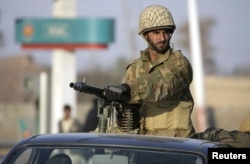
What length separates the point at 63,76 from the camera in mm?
23703

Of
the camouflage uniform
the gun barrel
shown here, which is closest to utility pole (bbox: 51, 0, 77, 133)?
the camouflage uniform

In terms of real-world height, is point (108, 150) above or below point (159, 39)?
below

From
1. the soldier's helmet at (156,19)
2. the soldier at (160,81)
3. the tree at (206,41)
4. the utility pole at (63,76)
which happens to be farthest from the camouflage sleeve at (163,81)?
the tree at (206,41)

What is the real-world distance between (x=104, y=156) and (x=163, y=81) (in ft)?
4.05

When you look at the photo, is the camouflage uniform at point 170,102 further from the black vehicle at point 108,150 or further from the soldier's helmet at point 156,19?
the black vehicle at point 108,150

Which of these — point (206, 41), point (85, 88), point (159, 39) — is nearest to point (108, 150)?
point (85, 88)

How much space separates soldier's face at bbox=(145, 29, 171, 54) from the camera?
297 inches

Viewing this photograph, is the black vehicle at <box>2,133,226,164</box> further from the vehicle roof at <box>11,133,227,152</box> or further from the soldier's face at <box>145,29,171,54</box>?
the soldier's face at <box>145,29,171,54</box>

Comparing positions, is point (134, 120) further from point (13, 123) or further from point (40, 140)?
point (13, 123)

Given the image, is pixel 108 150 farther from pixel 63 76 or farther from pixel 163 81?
pixel 63 76

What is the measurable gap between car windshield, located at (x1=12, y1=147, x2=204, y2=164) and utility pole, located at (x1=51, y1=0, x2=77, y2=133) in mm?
16635

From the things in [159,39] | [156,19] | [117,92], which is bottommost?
[117,92]

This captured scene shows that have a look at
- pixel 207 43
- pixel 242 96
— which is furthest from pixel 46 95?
pixel 207 43

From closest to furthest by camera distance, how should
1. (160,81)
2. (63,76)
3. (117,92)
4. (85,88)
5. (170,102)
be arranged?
(117,92) → (85,88) → (160,81) → (170,102) → (63,76)
